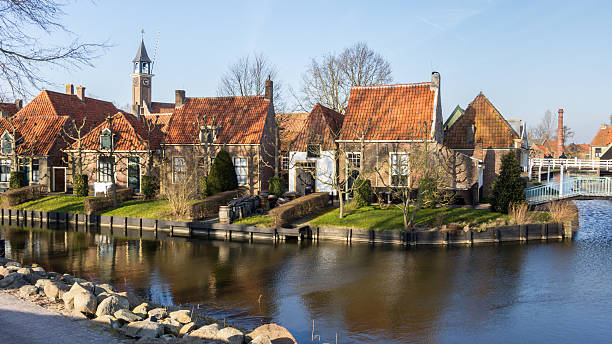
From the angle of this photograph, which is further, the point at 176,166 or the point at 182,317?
the point at 176,166

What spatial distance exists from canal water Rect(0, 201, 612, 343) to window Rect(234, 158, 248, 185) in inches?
399

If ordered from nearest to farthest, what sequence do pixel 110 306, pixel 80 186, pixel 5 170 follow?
pixel 110 306 → pixel 80 186 → pixel 5 170

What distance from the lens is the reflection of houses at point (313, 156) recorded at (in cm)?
3050

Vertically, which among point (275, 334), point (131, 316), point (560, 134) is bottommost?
point (275, 334)

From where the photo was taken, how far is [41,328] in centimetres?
883

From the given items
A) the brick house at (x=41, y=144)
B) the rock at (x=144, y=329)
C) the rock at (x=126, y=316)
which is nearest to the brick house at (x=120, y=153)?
the brick house at (x=41, y=144)

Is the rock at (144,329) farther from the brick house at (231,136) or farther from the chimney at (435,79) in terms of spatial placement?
the chimney at (435,79)

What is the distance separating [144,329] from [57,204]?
25.1 metres

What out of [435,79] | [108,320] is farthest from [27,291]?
[435,79]

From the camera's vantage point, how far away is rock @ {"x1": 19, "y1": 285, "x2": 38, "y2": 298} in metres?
10.8

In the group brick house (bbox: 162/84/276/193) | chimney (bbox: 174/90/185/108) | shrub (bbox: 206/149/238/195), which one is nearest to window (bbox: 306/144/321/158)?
brick house (bbox: 162/84/276/193)

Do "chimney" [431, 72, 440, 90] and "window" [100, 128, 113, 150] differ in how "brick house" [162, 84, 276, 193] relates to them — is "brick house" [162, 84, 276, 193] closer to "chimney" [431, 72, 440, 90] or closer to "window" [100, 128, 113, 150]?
"window" [100, 128, 113, 150]

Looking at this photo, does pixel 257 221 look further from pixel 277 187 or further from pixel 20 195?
pixel 20 195

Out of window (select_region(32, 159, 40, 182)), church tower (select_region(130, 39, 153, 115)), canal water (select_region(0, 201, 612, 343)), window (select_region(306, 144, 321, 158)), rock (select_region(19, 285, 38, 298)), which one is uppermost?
church tower (select_region(130, 39, 153, 115))
